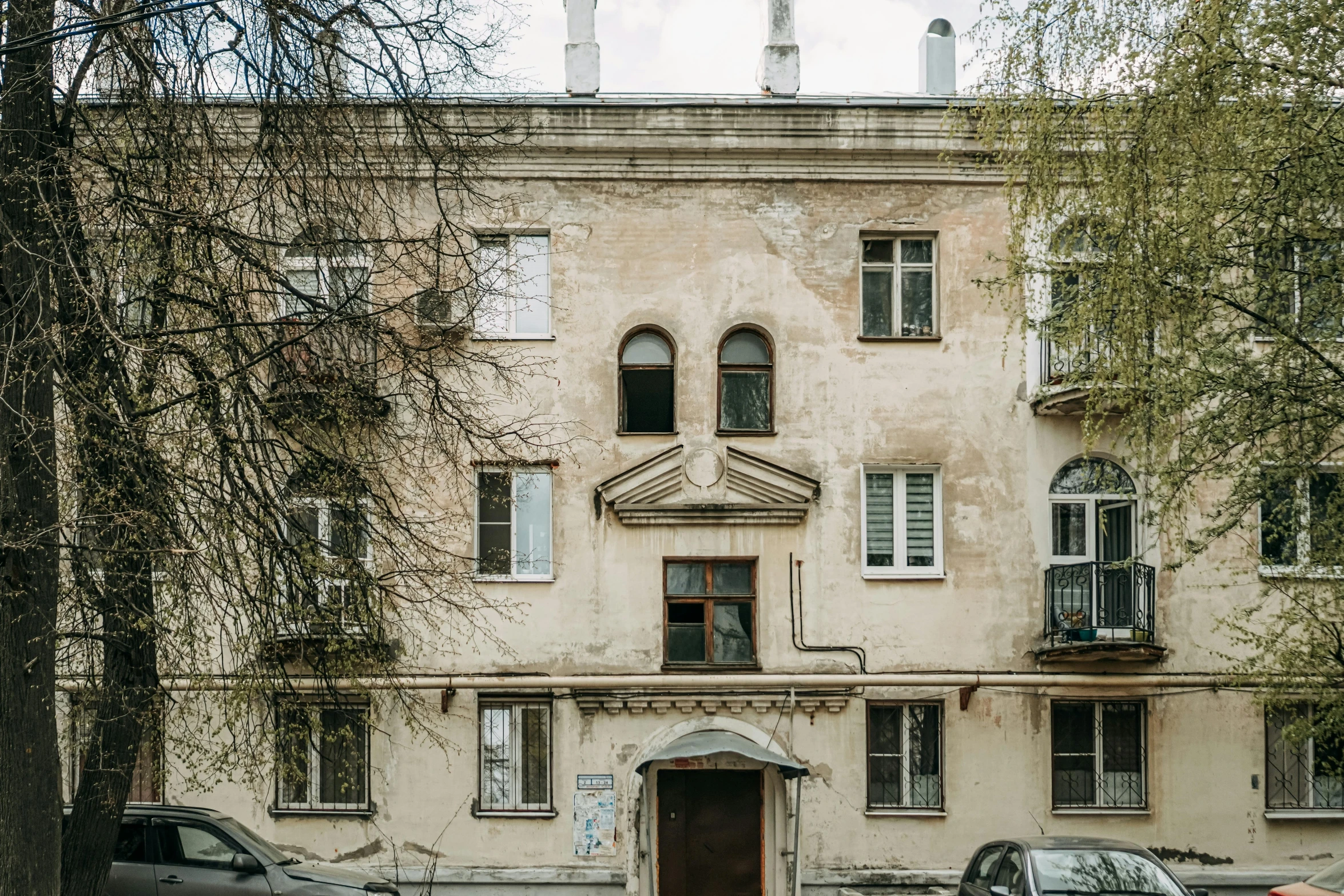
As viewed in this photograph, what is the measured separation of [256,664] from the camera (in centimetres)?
1124

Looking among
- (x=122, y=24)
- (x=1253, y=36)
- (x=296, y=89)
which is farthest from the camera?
(x=1253, y=36)

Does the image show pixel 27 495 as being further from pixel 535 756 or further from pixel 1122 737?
pixel 1122 737

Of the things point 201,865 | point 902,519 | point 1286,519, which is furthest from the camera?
point 902,519

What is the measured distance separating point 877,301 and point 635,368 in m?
3.47

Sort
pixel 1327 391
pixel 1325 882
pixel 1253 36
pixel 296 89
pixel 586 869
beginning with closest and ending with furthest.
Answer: pixel 296 89 → pixel 1253 36 → pixel 1327 391 → pixel 1325 882 → pixel 586 869

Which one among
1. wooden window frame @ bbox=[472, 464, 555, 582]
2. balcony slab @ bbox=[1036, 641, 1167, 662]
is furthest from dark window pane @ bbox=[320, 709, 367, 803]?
balcony slab @ bbox=[1036, 641, 1167, 662]

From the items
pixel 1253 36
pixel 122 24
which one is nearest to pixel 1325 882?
pixel 1253 36

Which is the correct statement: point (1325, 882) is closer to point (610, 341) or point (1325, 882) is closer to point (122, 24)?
point (610, 341)

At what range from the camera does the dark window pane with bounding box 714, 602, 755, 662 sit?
61.0 feet

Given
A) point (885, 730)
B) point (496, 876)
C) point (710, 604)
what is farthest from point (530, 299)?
point (496, 876)

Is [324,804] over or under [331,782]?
under

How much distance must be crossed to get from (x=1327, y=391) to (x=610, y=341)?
9.08 metres

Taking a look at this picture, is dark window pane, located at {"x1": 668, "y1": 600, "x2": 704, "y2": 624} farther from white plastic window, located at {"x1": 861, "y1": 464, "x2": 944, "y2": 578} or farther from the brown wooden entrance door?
white plastic window, located at {"x1": 861, "y1": 464, "x2": 944, "y2": 578}

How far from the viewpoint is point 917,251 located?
19188 millimetres
